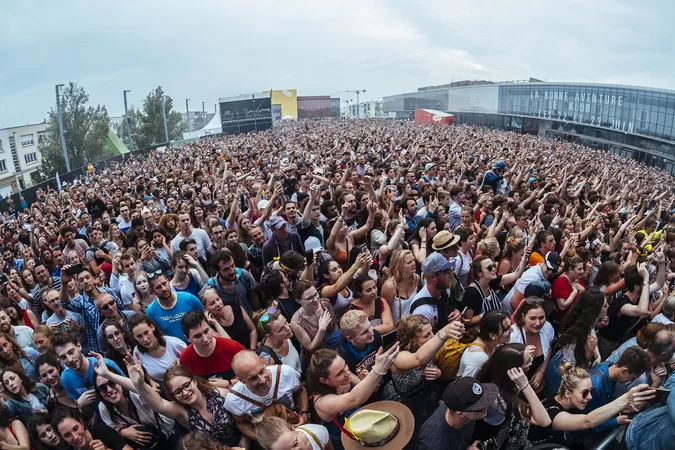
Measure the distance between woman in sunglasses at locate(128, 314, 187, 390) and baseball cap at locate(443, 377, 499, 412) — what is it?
87.5 inches

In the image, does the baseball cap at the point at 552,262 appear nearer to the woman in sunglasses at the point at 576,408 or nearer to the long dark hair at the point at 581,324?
the long dark hair at the point at 581,324

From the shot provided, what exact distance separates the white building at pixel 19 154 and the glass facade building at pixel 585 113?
2287 inches

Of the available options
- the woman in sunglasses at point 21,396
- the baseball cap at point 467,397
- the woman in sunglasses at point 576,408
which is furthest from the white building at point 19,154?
the woman in sunglasses at point 576,408

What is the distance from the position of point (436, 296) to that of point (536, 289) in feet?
3.10

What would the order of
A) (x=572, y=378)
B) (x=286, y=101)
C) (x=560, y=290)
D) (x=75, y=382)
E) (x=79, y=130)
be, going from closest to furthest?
(x=572, y=378) < (x=75, y=382) < (x=560, y=290) < (x=79, y=130) < (x=286, y=101)

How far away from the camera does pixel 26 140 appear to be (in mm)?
48344

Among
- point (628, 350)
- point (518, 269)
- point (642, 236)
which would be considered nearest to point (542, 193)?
point (642, 236)

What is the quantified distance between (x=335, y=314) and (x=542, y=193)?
7063 mm

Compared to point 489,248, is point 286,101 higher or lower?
higher

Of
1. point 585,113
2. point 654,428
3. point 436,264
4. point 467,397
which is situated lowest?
point 654,428

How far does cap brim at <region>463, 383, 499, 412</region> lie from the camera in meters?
2.27

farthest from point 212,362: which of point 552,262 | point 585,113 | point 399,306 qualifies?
point 585,113

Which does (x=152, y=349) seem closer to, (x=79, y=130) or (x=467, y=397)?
(x=467, y=397)

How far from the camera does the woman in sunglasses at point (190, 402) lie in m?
2.68
